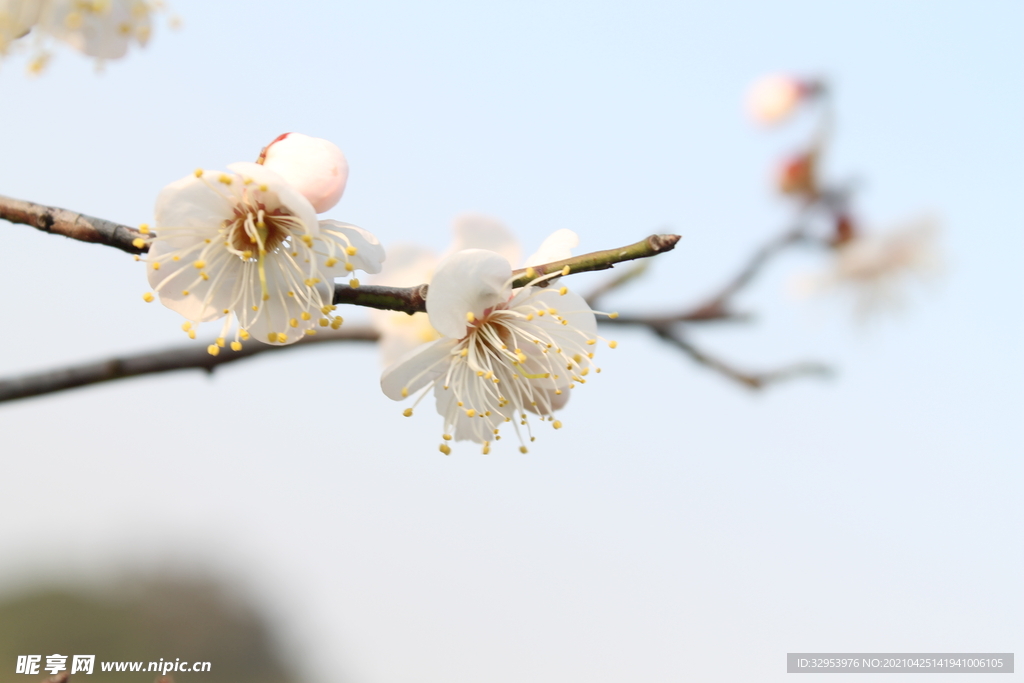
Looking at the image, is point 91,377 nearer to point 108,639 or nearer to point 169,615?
point 108,639

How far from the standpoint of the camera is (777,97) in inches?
130

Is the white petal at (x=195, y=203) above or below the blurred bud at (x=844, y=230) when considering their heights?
below

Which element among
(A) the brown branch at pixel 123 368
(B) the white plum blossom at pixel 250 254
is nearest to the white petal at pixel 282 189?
(B) the white plum blossom at pixel 250 254

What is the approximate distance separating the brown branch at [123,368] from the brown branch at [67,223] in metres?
0.35

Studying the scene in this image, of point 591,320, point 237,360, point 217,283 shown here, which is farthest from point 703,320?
point 217,283

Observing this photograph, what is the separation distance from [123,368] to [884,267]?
3.13 metres

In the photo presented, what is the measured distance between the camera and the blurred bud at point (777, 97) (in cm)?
327

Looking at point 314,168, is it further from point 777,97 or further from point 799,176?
point 777,97

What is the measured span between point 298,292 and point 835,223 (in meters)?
2.77

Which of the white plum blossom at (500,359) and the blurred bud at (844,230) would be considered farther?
the blurred bud at (844,230)

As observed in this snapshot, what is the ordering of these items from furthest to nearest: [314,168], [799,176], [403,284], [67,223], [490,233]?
[799,176], [403,284], [490,233], [314,168], [67,223]

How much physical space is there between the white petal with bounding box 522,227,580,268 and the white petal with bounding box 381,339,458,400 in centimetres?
15

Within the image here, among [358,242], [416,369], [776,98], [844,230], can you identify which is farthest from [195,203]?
[776,98]

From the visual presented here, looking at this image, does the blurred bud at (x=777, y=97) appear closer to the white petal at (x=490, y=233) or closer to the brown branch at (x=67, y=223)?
the white petal at (x=490, y=233)
